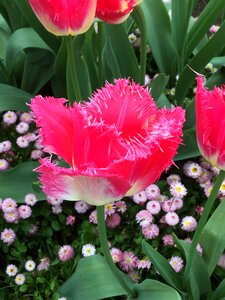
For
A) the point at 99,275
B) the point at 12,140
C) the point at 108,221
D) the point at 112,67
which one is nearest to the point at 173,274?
the point at 99,275

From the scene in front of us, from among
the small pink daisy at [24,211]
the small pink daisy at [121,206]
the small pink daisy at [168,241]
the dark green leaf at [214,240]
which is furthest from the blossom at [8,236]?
the dark green leaf at [214,240]

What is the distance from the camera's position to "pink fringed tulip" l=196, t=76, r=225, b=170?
0.64 m

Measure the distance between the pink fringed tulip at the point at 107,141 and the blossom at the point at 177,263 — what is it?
1.72ft

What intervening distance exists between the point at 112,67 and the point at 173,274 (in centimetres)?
66

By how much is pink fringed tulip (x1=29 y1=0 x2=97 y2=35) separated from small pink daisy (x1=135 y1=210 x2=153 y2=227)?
553 millimetres

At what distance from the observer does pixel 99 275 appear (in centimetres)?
101

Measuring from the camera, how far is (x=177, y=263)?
1.12m

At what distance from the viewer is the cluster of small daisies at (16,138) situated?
147 centimetres

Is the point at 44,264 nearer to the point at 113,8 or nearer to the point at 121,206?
the point at 121,206

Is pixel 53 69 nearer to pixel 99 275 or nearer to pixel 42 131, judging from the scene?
pixel 99 275

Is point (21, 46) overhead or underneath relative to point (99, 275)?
overhead

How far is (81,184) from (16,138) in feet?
3.33

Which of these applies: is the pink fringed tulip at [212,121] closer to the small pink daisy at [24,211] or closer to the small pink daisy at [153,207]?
the small pink daisy at [153,207]

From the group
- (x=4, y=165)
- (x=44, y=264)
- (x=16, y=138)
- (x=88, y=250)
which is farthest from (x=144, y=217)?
(x=16, y=138)
